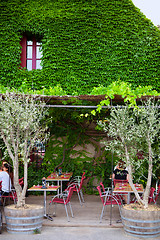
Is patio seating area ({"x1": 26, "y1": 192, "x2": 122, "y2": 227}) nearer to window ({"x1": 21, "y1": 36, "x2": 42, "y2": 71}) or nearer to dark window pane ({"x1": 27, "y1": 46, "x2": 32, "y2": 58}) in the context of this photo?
window ({"x1": 21, "y1": 36, "x2": 42, "y2": 71})

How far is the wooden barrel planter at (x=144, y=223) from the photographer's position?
5.57m

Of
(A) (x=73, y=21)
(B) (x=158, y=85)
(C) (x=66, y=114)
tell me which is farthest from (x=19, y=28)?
(B) (x=158, y=85)

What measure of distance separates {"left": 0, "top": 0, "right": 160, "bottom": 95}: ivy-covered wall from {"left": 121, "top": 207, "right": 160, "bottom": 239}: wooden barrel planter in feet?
18.6

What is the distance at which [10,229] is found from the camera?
19.1 feet

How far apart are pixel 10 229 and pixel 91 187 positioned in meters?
4.78

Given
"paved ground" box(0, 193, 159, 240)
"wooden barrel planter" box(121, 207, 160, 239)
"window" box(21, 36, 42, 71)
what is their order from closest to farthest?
"wooden barrel planter" box(121, 207, 160, 239) < "paved ground" box(0, 193, 159, 240) < "window" box(21, 36, 42, 71)

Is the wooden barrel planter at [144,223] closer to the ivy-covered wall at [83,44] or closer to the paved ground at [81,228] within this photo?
the paved ground at [81,228]

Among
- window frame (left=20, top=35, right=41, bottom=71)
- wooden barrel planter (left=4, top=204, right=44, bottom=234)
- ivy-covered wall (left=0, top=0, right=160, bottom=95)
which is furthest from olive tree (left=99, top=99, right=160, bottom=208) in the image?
window frame (left=20, top=35, right=41, bottom=71)

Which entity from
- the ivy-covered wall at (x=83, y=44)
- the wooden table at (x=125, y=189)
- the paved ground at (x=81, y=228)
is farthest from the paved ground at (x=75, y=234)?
the ivy-covered wall at (x=83, y=44)

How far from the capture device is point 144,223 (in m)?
5.58

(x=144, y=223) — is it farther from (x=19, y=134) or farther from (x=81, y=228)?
(x=19, y=134)

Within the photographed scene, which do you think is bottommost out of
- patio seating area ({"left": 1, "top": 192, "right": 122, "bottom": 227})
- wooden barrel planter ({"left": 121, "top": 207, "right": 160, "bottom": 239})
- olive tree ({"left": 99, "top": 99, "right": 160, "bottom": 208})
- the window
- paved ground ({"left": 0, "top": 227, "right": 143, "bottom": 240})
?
paved ground ({"left": 0, "top": 227, "right": 143, "bottom": 240})

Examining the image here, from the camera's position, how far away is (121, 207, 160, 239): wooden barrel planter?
219 inches

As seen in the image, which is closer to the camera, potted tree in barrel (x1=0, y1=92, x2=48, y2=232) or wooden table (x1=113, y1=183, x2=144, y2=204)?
potted tree in barrel (x1=0, y1=92, x2=48, y2=232)
